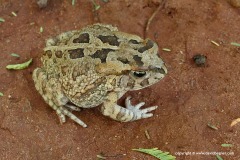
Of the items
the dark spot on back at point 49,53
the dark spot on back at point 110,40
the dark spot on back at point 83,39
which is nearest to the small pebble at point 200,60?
the dark spot on back at point 110,40

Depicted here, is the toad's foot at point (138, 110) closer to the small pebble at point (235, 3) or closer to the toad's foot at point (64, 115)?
the toad's foot at point (64, 115)

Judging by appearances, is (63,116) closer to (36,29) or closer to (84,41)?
(84,41)

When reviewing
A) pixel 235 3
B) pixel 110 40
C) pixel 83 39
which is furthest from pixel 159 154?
pixel 235 3

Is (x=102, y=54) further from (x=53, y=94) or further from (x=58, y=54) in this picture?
(x=53, y=94)

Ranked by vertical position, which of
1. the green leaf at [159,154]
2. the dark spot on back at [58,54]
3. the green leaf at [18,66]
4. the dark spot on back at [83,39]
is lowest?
the green leaf at [159,154]

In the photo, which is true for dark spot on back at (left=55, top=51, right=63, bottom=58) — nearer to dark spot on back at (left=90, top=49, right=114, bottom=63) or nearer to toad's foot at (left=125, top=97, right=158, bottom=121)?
dark spot on back at (left=90, top=49, right=114, bottom=63)

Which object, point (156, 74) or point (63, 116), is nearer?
point (156, 74)

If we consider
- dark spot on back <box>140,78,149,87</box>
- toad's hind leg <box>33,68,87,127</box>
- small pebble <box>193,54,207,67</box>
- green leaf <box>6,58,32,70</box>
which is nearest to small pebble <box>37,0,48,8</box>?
green leaf <box>6,58,32,70</box>

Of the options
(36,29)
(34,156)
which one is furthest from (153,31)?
(34,156)
